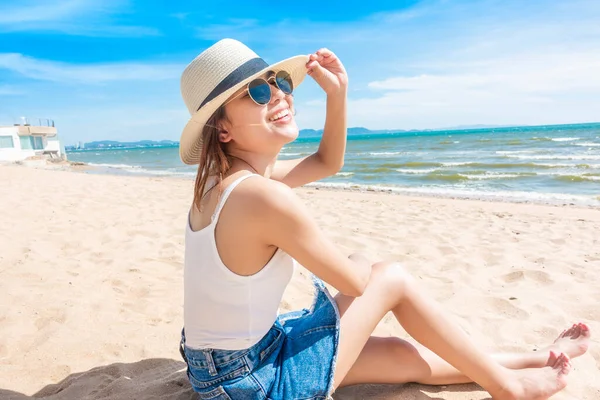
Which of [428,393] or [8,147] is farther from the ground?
[8,147]

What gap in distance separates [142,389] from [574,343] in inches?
83.6

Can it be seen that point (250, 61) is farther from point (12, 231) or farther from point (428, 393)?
point (12, 231)

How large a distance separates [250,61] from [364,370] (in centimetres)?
141

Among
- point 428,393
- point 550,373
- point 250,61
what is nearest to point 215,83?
point 250,61

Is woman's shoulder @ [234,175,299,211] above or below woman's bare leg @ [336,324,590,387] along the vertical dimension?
above

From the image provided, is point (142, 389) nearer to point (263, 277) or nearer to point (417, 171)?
point (263, 277)

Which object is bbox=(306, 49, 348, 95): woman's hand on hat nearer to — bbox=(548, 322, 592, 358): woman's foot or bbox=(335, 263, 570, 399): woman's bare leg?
bbox=(335, 263, 570, 399): woman's bare leg

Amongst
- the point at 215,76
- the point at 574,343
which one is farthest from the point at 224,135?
the point at 574,343

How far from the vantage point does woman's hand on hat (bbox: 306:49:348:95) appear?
2066 mm

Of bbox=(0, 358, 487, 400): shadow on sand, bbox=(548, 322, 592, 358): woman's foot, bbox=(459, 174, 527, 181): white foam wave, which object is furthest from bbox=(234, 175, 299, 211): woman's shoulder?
bbox=(459, 174, 527, 181): white foam wave

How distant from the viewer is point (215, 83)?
1.69 m

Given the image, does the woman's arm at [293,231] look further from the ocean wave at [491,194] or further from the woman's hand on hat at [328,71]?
the ocean wave at [491,194]

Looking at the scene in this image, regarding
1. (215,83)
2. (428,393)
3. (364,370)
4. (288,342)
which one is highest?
(215,83)

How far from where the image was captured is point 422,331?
189 cm
